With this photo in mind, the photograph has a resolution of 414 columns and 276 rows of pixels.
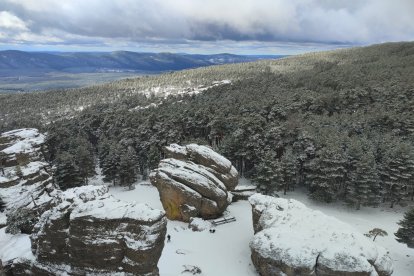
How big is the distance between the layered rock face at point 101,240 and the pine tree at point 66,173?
35618 mm

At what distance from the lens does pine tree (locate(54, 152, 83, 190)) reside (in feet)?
191

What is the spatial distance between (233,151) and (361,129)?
2581 centimetres

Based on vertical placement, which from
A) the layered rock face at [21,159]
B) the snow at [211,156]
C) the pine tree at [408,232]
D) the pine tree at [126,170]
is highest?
the snow at [211,156]

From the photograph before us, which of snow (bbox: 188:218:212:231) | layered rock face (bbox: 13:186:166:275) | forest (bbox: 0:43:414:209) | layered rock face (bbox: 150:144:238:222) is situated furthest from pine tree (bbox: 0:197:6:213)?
snow (bbox: 188:218:212:231)

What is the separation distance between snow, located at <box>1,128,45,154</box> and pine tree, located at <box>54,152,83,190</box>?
16.5 feet

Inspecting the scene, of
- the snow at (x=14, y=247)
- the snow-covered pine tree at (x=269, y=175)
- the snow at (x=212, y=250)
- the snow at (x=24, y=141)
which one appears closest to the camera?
the snow at (x=14, y=247)

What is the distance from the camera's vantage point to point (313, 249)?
27391 mm

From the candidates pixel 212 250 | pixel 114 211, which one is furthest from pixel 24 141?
pixel 114 211

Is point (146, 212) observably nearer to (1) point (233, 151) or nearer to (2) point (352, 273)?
(2) point (352, 273)

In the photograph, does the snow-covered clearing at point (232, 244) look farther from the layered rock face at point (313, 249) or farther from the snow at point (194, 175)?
the snow at point (194, 175)

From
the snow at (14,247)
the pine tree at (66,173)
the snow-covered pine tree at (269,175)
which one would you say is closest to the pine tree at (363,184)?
the snow-covered pine tree at (269,175)

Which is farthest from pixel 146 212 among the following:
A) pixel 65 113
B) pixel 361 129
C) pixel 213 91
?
pixel 65 113

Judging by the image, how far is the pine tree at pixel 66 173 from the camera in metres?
58.3

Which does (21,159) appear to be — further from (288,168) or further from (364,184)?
(364,184)
